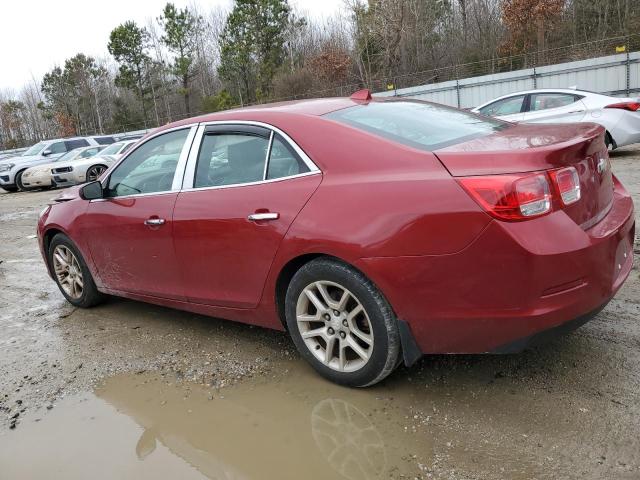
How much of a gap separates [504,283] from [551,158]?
59cm

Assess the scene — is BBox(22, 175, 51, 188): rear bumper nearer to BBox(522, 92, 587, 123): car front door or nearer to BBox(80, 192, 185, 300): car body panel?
BBox(522, 92, 587, 123): car front door

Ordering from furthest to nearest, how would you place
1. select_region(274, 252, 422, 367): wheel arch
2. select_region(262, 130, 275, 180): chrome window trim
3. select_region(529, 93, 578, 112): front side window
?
select_region(529, 93, 578, 112): front side window, select_region(262, 130, 275, 180): chrome window trim, select_region(274, 252, 422, 367): wheel arch

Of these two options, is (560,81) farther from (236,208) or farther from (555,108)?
(236,208)

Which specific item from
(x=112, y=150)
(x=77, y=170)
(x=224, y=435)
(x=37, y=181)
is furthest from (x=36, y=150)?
(x=224, y=435)

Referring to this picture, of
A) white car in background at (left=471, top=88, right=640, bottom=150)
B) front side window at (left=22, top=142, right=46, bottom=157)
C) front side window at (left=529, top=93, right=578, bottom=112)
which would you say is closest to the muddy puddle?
white car in background at (left=471, top=88, right=640, bottom=150)

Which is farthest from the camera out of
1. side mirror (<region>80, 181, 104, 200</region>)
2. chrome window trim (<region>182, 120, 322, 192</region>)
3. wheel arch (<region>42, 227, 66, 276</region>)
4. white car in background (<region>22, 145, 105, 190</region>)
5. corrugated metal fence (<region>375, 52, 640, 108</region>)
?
corrugated metal fence (<region>375, 52, 640, 108</region>)

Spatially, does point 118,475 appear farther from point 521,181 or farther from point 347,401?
point 521,181

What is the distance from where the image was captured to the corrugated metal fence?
1886cm

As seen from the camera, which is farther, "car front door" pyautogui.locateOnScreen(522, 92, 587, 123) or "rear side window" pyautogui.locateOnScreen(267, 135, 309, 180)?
"car front door" pyautogui.locateOnScreen(522, 92, 587, 123)

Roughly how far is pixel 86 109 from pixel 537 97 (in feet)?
187

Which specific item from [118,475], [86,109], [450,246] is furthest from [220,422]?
[86,109]

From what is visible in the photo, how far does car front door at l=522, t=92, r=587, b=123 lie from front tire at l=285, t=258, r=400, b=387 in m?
8.77

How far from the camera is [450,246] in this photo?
2438 millimetres

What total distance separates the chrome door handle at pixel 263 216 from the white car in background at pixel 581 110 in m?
7.08
